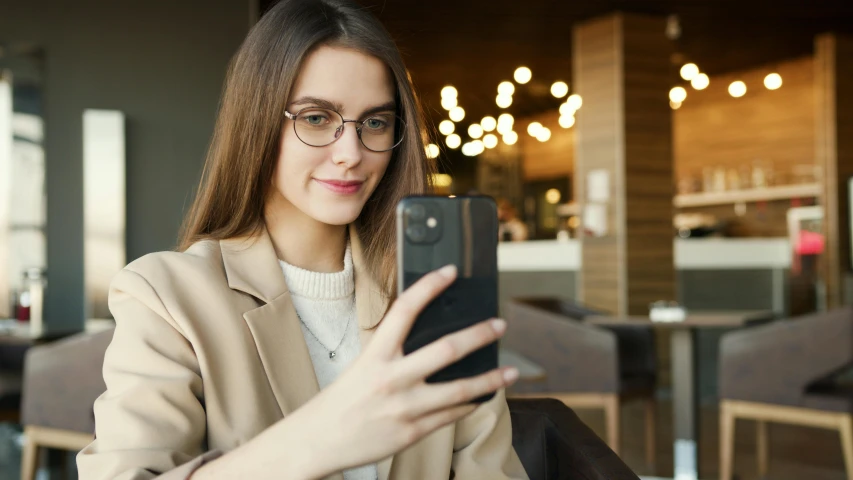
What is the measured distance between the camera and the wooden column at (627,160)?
20.7 ft

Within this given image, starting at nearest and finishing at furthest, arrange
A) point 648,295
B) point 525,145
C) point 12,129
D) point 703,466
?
point 703,466
point 12,129
point 648,295
point 525,145

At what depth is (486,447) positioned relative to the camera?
1180 millimetres

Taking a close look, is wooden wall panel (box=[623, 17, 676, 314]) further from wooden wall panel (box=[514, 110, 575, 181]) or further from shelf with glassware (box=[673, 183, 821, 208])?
wooden wall panel (box=[514, 110, 575, 181])

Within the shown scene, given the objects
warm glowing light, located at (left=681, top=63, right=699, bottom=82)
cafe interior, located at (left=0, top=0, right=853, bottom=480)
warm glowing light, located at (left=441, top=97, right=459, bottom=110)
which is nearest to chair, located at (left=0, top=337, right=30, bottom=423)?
cafe interior, located at (left=0, top=0, right=853, bottom=480)

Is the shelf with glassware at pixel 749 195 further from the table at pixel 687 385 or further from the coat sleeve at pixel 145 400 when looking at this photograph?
the coat sleeve at pixel 145 400

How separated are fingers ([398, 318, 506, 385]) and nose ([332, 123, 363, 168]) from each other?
1.35ft

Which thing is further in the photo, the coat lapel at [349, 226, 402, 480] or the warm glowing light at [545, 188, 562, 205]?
the warm glowing light at [545, 188, 562, 205]

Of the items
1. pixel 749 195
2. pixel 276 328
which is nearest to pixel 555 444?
pixel 276 328

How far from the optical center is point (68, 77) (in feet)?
16.7

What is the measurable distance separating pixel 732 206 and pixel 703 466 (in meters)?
5.50

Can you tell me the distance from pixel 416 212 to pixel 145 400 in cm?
39

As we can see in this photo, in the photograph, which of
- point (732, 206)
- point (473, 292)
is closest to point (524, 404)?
point (473, 292)

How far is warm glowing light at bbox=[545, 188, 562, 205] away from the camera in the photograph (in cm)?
1186

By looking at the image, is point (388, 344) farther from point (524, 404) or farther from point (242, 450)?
point (524, 404)
